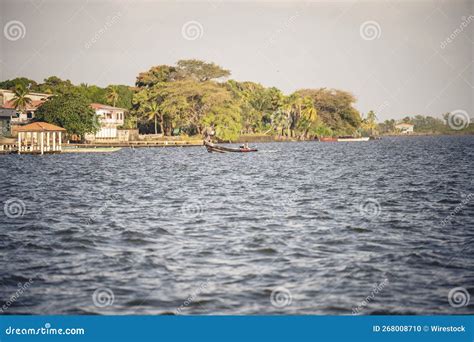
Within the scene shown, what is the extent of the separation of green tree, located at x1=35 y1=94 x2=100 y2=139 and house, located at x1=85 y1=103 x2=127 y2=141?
1520 centimetres

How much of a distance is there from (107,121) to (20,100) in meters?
16.3

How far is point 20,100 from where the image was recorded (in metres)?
98.9

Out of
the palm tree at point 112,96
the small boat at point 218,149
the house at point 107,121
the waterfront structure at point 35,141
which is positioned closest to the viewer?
the waterfront structure at point 35,141

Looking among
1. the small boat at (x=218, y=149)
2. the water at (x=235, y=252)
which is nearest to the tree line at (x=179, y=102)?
the small boat at (x=218, y=149)

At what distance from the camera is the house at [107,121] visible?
106562mm

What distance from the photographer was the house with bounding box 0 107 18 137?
8300 centimetres

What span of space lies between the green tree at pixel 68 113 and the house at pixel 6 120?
4.29m

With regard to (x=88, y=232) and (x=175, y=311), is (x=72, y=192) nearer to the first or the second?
(x=88, y=232)

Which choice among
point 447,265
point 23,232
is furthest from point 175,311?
point 23,232

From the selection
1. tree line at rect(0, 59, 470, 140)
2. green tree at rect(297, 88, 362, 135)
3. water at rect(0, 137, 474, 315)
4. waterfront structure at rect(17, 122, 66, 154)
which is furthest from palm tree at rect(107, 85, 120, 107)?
water at rect(0, 137, 474, 315)

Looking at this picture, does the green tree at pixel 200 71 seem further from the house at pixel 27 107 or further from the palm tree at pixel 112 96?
the house at pixel 27 107

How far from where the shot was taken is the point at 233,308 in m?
12.1

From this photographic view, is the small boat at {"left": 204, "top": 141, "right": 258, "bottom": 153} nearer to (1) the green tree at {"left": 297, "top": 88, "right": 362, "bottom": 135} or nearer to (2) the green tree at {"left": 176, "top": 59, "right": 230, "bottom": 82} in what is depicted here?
(2) the green tree at {"left": 176, "top": 59, "right": 230, "bottom": 82}

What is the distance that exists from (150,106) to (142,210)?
298 feet
